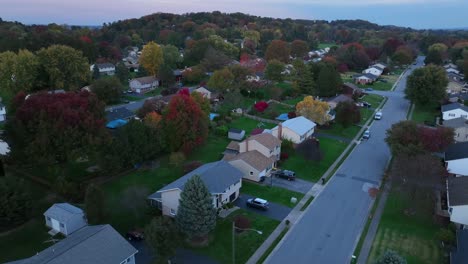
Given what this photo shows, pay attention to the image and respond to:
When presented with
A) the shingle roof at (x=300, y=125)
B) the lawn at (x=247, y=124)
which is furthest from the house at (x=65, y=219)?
the lawn at (x=247, y=124)

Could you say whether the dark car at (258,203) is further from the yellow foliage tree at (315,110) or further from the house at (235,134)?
the yellow foliage tree at (315,110)

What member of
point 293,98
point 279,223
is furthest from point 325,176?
point 293,98

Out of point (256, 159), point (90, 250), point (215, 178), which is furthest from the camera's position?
point (256, 159)

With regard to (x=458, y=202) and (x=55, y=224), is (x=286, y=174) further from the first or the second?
(x=55, y=224)

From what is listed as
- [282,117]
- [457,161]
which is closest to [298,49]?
[282,117]

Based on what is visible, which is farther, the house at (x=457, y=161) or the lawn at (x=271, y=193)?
the house at (x=457, y=161)

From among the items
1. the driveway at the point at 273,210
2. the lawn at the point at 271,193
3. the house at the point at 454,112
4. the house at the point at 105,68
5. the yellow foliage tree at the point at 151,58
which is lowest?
the driveway at the point at 273,210
